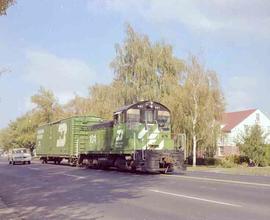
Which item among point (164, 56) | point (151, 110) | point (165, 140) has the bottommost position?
point (165, 140)

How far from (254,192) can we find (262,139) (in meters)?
28.3

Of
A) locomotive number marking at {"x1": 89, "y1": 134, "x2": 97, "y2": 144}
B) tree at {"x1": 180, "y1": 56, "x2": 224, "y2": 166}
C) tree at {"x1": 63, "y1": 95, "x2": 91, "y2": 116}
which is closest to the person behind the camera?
locomotive number marking at {"x1": 89, "y1": 134, "x2": 97, "y2": 144}

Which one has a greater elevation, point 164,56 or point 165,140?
point 164,56

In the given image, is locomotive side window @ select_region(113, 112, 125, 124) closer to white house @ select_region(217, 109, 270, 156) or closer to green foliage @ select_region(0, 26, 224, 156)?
green foliage @ select_region(0, 26, 224, 156)

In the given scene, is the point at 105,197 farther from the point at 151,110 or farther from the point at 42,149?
the point at 42,149

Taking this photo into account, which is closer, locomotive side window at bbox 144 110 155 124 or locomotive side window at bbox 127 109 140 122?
locomotive side window at bbox 127 109 140 122

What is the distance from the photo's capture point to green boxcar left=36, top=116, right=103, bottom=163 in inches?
1492

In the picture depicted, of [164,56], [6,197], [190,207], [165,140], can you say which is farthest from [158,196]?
[164,56]

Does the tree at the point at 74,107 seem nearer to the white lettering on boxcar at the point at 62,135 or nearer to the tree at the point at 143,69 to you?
the tree at the point at 143,69

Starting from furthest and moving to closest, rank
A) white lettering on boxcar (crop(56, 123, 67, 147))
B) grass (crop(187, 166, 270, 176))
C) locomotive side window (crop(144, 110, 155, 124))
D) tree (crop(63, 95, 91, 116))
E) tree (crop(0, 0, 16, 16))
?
1. tree (crop(63, 95, 91, 116))
2. white lettering on boxcar (crop(56, 123, 67, 147))
3. grass (crop(187, 166, 270, 176))
4. locomotive side window (crop(144, 110, 155, 124))
5. tree (crop(0, 0, 16, 16))

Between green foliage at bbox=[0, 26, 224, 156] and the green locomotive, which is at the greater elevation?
green foliage at bbox=[0, 26, 224, 156]

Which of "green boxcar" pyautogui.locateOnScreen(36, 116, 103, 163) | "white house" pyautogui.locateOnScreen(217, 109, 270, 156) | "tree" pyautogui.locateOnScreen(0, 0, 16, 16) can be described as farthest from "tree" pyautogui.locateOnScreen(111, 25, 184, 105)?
"tree" pyautogui.locateOnScreen(0, 0, 16, 16)

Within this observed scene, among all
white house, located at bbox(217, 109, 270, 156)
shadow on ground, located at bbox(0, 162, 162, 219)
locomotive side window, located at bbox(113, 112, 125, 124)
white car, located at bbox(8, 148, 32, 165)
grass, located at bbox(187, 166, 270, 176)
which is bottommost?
shadow on ground, located at bbox(0, 162, 162, 219)

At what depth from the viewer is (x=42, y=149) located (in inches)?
1941
